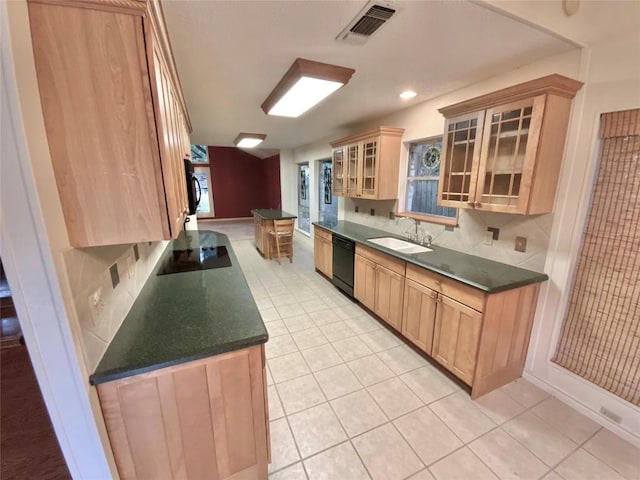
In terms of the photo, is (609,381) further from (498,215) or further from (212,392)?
(212,392)

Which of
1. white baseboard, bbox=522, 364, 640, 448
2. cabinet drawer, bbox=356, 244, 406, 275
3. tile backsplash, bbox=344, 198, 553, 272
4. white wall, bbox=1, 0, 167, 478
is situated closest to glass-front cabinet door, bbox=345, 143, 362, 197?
tile backsplash, bbox=344, 198, 553, 272

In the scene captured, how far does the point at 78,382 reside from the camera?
3.21ft

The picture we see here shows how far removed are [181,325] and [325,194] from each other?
4811 millimetres

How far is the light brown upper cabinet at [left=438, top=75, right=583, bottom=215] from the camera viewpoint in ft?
5.76

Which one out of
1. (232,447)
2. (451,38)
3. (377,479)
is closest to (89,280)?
(232,447)

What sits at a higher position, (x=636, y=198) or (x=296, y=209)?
(x=636, y=198)

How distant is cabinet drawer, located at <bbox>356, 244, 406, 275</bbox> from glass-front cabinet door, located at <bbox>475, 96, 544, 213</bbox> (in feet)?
2.79

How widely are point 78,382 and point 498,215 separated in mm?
2841

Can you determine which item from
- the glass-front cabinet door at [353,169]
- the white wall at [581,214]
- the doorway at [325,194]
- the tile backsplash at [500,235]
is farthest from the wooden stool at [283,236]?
the white wall at [581,214]

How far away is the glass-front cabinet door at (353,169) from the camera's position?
3678mm

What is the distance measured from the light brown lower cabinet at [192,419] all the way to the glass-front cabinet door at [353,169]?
2.86 m

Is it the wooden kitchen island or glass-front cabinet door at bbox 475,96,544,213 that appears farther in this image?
the wooden kitchen island

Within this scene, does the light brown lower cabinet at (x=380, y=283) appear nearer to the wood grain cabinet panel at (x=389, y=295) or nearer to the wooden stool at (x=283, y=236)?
the wood grain cabinet panel at (x=389, y=295)

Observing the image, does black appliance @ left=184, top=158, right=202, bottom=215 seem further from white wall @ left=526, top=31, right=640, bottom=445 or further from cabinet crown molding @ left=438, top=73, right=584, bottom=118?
white wall @ left=526, top=31, right=640, bottom=445
